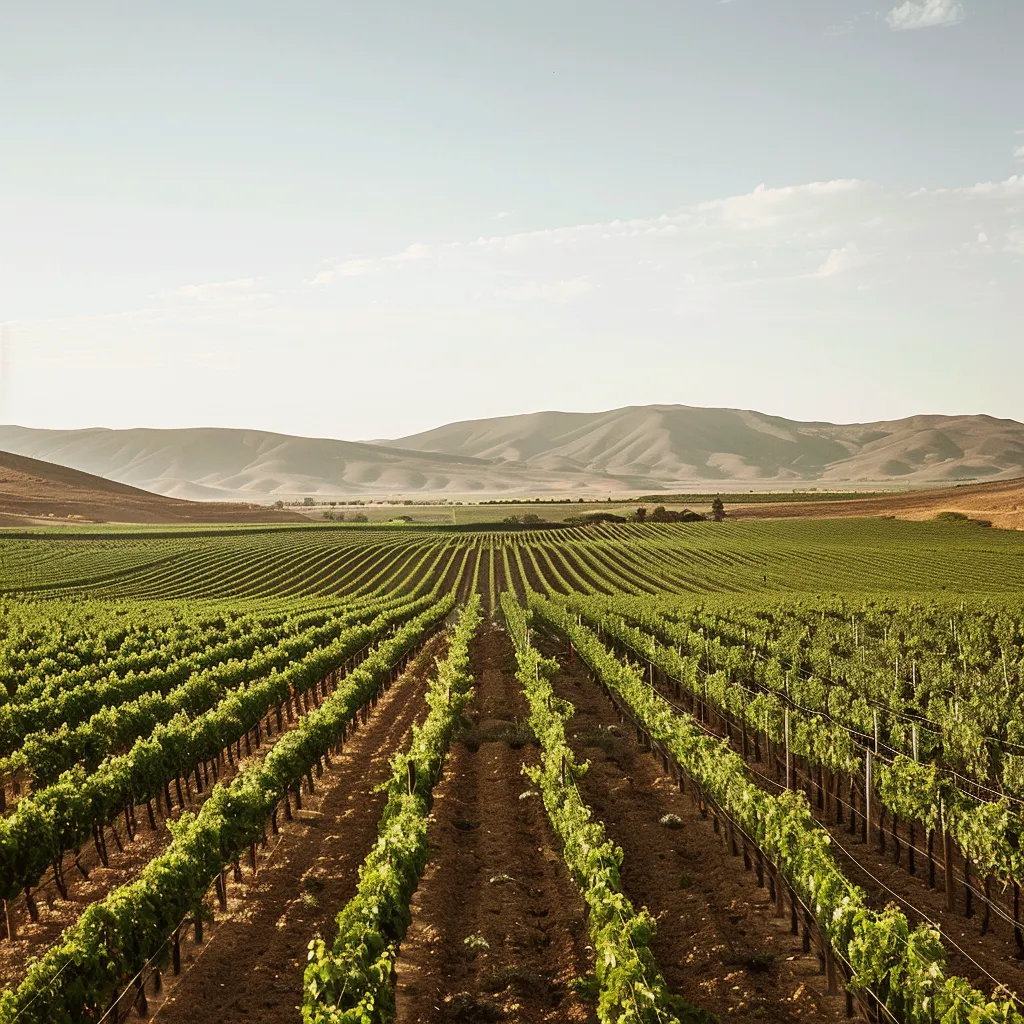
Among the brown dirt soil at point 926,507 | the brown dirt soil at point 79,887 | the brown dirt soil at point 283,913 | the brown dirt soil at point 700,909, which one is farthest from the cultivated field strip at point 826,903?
the brown dirt soil at point 926,507

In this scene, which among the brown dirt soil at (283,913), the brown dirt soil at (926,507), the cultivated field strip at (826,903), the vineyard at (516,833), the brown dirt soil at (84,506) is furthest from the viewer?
the brown dirt soil at (84,506)

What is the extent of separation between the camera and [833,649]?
36094 mm

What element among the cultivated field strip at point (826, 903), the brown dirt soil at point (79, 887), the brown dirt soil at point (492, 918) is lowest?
the brown dirt soil at point (79, 887)

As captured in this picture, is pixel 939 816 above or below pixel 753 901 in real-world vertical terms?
above

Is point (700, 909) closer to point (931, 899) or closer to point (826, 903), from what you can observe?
point (826, 903)

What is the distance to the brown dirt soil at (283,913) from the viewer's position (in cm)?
1149

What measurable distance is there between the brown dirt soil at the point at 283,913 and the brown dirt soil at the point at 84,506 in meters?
135

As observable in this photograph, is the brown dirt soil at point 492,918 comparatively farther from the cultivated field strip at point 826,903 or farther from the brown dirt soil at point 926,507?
the brown dirt soil at point 926,507

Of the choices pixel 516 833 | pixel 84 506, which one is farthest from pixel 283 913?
pixel 84 506

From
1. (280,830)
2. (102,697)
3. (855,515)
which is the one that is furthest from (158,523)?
(280,830)

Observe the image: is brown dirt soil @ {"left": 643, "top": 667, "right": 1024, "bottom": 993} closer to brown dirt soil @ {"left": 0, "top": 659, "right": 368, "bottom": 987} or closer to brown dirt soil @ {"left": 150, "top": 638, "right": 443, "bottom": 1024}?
brown dirt soil @ {"left": 150, "top": 638, "right": 443, "bottom": 1024}

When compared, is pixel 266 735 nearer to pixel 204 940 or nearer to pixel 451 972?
pixel 204 940

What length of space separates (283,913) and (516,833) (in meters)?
5.05

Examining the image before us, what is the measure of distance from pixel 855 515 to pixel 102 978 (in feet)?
434
